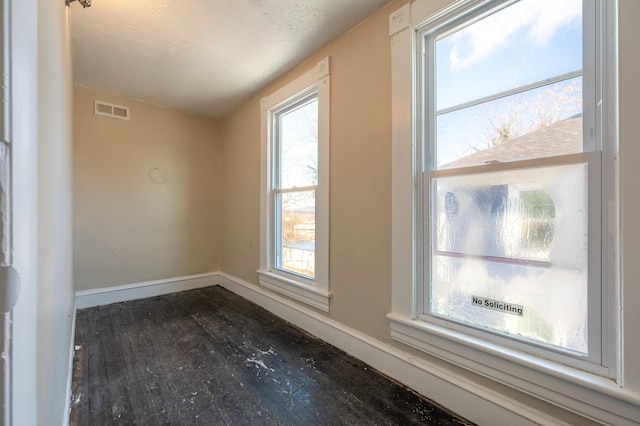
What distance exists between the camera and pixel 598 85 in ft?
3.70

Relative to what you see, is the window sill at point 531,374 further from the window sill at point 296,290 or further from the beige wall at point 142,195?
the beige wall at point 142,195

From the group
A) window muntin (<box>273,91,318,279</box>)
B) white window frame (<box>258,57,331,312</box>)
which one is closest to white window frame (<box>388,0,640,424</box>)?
white window frame (<box>258,57,331,312</box>)

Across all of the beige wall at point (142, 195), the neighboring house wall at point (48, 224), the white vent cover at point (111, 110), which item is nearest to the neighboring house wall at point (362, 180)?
the neighboring house wall at point (48, 224)

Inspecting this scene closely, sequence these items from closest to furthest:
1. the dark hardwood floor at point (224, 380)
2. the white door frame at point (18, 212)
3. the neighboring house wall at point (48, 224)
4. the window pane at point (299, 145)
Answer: the white door frame at point (18, 212)
the neighboring house wall at point (48, 224)
the dark hardwood floor at point (224, 380)
the window pane at point (299, 145)

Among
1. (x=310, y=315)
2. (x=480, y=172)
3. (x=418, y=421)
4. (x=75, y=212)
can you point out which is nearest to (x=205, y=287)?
(x=75, y=212)

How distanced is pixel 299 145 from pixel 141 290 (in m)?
2.60

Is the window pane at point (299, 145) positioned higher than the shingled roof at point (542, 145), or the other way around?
the window pane at point (299, 145)

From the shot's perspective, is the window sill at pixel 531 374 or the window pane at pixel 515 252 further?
the window pane at pixel 515 252

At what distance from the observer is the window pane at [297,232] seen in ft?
8.21

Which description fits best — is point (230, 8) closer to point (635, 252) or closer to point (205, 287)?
point (635, 252)

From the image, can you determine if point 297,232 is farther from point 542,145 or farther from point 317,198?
point 542,145

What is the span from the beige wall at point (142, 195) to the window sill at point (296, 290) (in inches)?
54.4

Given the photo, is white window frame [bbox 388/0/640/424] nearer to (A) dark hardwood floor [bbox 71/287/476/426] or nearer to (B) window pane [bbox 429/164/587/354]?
(B) window pane [bbox 429/164/587/354]

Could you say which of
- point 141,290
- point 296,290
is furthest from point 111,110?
point 296,290
